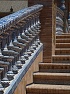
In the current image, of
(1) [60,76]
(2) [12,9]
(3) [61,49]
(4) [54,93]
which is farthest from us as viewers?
(2) [12,9]

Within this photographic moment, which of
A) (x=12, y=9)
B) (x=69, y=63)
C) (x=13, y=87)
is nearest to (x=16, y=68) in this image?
(x=13, y=87)

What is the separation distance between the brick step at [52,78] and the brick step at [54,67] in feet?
1.22

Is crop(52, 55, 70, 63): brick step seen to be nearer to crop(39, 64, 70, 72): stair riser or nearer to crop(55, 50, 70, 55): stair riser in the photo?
crop(55, 50, 70, 55): stair riser

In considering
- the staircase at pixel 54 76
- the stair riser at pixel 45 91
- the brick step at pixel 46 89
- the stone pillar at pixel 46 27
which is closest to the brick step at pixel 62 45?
the staircase at pixel 54 76

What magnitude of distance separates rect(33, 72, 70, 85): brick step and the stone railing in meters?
0.40

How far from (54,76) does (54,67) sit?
555mm

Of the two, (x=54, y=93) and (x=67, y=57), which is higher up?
(x=67, y=57)

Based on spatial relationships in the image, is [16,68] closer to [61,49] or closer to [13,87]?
[13,87]

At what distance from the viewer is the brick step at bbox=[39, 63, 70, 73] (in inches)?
244

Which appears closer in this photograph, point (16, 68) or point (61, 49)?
point (16, 68)

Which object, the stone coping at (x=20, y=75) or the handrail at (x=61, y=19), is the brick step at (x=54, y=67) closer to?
the stone coping at (x=20, y=75)

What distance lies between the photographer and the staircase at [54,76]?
525cm

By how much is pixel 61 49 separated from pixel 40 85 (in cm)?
177

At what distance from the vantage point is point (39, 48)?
612 centimetres
